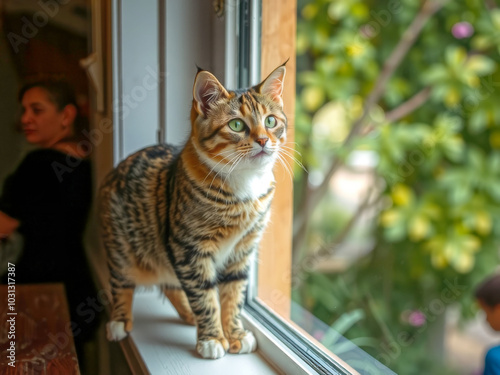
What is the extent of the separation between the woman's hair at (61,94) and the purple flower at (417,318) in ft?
3.41

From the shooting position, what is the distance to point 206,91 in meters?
0.59

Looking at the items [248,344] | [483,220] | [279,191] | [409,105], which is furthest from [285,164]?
[409,105]

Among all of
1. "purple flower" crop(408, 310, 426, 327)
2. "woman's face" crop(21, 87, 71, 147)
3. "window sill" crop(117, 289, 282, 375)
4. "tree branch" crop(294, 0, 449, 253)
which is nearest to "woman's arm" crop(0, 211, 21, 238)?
"woman's face" crop(21, 87, 71, 147)

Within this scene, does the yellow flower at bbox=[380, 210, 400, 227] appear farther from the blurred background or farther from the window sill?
the blurred background

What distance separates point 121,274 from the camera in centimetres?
73

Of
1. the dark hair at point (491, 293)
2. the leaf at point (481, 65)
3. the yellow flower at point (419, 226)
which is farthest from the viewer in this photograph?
the yellow flower at point (419, 226)

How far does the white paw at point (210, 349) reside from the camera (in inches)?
25.5

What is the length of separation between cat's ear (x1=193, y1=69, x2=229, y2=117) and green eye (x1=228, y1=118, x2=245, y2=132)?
3cm

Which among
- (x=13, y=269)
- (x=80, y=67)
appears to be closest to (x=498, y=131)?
(x=80, y=67)

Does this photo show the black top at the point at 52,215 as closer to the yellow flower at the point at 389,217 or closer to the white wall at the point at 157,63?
the white wall at the point at 157,63

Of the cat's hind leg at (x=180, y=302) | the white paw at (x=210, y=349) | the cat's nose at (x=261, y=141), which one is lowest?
the white paw at (x=210, y=349)

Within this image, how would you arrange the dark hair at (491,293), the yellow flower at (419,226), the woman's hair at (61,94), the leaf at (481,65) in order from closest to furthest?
1. the dark hair at (491,293)
2. the woman's hair at (61,94)
3. the leaf at (481,65)
4. the yellow flower at (419,226)

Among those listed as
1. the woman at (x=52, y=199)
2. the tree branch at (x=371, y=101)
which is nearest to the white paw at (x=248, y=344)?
the woman at (x=52, y=199)

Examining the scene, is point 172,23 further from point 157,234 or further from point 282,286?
point 282,286
